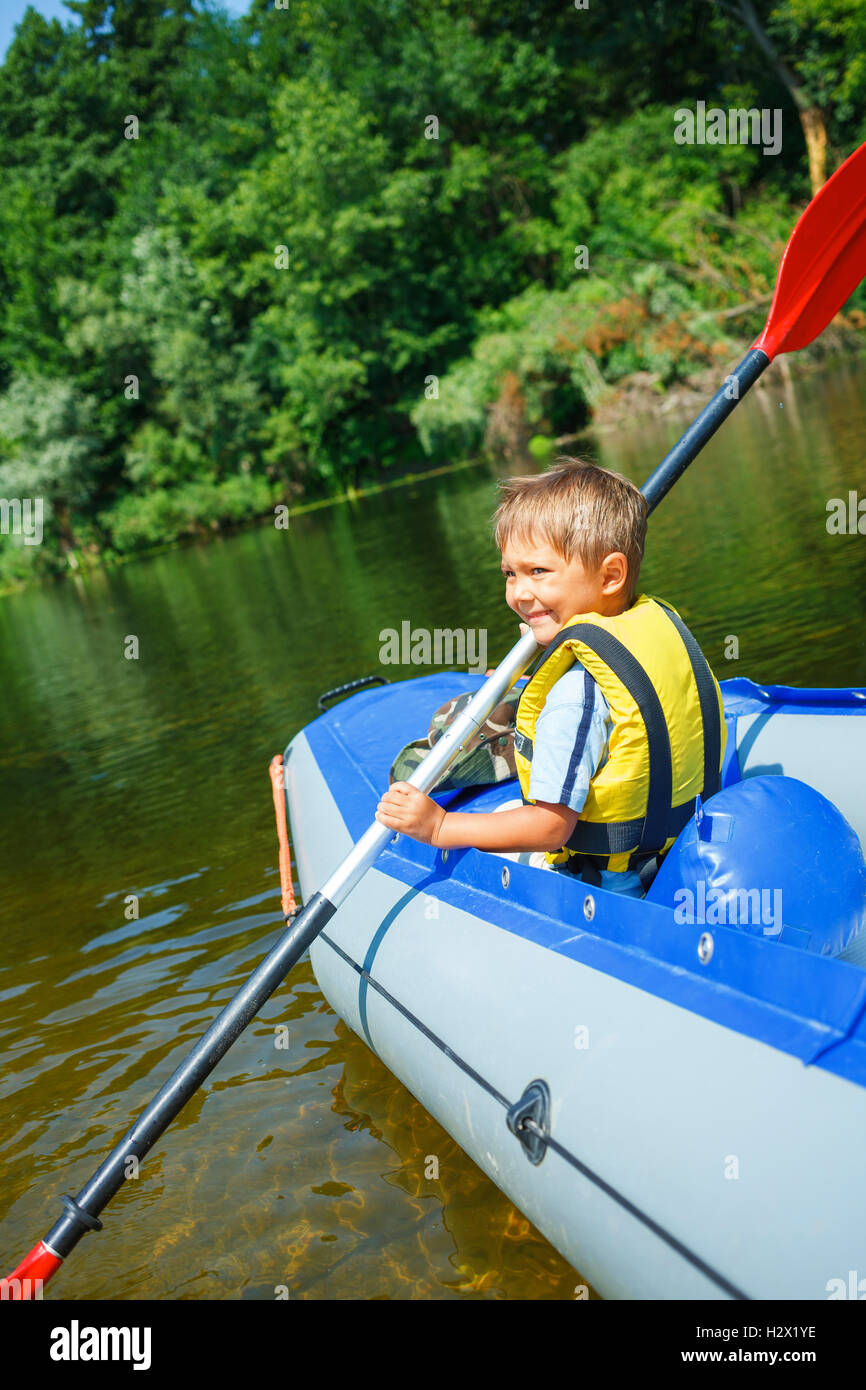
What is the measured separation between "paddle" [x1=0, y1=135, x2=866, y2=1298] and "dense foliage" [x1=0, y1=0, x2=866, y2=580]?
20395mm

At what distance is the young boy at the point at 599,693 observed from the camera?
6.54 feet

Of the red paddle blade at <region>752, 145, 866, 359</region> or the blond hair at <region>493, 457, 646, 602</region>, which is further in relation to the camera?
the red paddle blade at <region>752, 145, 866, 359</region>

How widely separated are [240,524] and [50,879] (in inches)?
1016

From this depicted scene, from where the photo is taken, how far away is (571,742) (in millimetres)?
1984

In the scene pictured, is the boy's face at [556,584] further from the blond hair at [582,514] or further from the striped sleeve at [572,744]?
the striped sleeve at [572,744]

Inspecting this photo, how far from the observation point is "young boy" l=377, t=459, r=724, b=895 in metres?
1.99

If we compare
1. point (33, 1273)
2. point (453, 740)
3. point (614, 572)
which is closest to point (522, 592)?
point (614, 572)

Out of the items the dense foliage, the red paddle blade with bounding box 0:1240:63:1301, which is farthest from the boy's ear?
the dense foliage

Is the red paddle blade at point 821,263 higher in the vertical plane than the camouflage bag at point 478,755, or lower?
higher

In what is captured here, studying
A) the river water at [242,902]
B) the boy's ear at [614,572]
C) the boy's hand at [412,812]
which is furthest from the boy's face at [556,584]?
the river water at [242,902]

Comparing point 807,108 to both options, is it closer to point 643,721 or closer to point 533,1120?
point 643,721

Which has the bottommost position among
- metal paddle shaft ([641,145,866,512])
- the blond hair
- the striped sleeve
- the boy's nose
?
the striped sleeve

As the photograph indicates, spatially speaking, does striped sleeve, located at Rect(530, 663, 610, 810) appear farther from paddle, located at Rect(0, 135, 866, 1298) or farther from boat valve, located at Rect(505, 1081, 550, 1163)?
paddle, located at Rect(0, 135, 866, 1298)

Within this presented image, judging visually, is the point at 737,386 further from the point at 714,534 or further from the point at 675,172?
the point at 675,172
